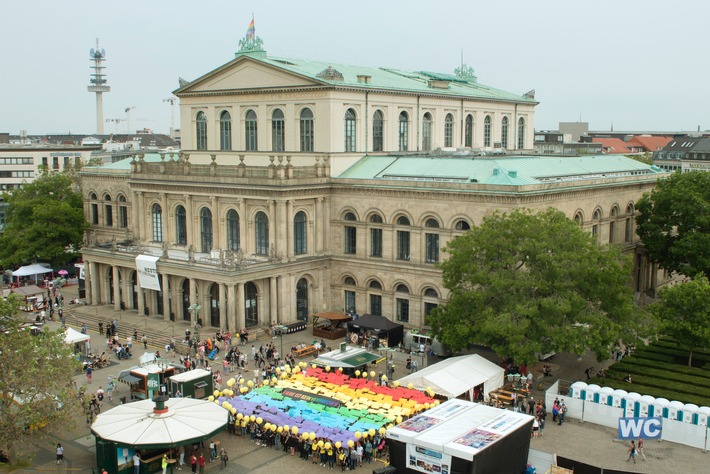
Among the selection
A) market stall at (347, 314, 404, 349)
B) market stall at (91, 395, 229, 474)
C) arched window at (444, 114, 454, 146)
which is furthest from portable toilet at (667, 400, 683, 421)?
arched window at (444, 114, 454, 146)

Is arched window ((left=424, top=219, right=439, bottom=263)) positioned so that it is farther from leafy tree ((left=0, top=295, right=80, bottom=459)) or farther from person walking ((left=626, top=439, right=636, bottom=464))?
leafy tree ((left=0, top=295, right=80, bottom=459))

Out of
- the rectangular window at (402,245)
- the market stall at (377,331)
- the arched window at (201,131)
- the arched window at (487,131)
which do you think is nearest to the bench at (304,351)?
the market stall at (377,331)

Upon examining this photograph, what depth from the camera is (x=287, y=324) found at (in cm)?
6788

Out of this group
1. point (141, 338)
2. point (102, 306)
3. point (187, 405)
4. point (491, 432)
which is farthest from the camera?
point (102, 306)

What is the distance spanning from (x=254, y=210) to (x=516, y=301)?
2729 centimetres

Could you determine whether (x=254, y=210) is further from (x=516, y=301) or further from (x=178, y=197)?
(x=516, y=301)

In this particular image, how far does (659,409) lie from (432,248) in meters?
24.5

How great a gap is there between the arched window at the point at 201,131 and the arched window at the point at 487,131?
1203 inches

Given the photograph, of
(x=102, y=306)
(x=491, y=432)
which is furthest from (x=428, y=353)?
(x=102, y=306)

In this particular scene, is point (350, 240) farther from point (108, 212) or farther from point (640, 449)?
point (108, 212)

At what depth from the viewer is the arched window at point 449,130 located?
272 ft

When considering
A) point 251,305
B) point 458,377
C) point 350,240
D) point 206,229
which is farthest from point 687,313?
point 206,229

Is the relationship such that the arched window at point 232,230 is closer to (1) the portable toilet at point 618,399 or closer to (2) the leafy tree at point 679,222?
(1) the portable toilet at point 618,399

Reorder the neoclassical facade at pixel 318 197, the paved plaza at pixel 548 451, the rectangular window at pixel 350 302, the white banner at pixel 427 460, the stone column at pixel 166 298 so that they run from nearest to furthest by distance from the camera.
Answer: the white banner at pixel 427 460 → the paved plaza at pixel 548 451 → the neoclassical facade at pixel 318 197 → the stone column at pixel 166 298 → the rectangular window at pixel 350 302
